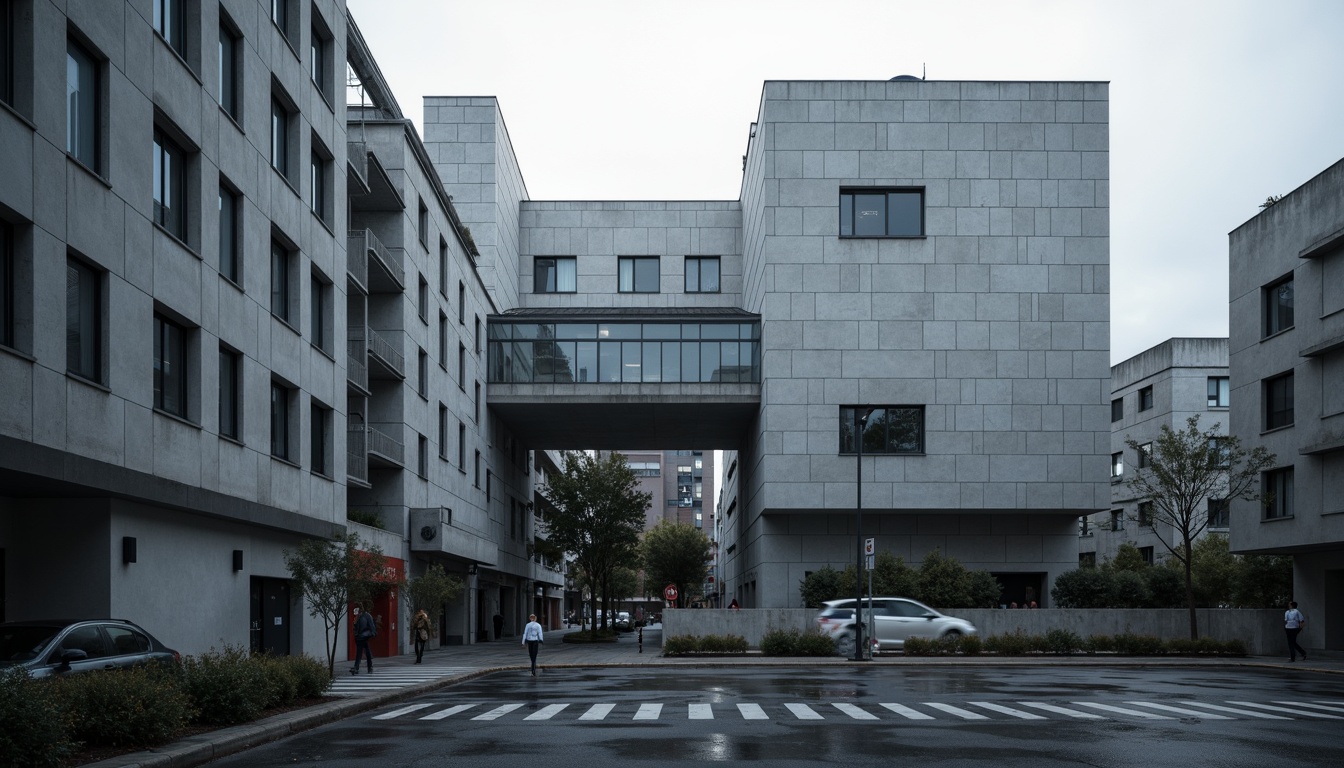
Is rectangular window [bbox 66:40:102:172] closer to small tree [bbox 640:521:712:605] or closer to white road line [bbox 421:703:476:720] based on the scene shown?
white road line [bbox 421:703:476:720]

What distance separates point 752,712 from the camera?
723 inches

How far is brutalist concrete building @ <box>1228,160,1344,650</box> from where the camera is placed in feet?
121

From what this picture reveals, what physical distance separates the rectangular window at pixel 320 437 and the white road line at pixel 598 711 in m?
13.6

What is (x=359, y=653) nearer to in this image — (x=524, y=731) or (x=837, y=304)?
(x=524, y=731)

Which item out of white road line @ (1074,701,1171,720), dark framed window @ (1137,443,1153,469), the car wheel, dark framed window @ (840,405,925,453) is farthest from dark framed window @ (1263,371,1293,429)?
white road line @ (1074,701,1171,720)

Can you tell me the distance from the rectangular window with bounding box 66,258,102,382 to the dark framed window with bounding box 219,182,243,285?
19.0 ft

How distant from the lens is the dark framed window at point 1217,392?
6725 centimetres

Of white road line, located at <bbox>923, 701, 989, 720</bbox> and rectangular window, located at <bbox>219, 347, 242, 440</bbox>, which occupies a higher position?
rectangular window, located at <bbox>219, 347, 242, 440</bbox>

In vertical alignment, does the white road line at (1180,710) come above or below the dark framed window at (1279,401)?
below

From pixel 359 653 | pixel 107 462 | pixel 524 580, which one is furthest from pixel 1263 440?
pixel 524 580

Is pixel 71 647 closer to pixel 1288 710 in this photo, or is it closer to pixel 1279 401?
pixel 1288 710

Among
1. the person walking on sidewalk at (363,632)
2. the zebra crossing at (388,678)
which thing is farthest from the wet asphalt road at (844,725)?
the person walking on sidewalk at (363,632)

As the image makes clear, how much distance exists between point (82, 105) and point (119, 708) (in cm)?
1036

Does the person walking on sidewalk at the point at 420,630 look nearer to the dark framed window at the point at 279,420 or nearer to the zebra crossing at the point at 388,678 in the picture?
the zebra crossing at the point at 388,678
